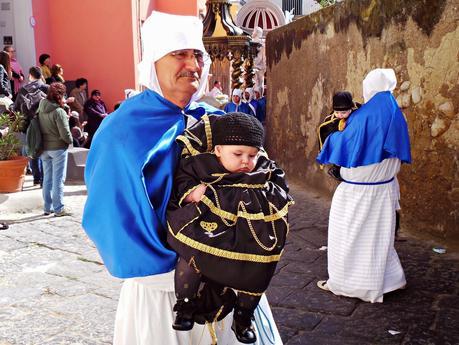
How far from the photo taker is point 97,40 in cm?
1333

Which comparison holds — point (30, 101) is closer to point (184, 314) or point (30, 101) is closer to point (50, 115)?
point (50, 115)

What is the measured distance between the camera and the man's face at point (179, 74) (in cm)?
212

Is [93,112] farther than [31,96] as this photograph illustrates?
Yes

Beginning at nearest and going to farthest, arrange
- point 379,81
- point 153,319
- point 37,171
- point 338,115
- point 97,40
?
point 153,319, point 379,81, point 338,115, point 37,171, point 97,40

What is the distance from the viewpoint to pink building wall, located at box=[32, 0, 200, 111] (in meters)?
13.1

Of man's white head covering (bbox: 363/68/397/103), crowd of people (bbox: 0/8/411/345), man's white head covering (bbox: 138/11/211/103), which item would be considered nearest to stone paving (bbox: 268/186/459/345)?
crowd of people (bbox: 0/8/411/345)

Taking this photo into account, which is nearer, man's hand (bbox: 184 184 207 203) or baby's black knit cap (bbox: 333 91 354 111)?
man's hand (bbox: 184 184 207 203)

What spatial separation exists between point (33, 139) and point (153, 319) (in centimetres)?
540

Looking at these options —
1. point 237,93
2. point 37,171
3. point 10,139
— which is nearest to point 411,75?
point 237,93

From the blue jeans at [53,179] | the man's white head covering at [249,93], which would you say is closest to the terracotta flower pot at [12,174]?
the blue jeans at [53,179]

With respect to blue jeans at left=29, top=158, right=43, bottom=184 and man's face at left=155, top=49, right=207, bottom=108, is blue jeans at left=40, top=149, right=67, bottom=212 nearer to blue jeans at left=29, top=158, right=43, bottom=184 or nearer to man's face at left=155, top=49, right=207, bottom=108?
blue jeans at left=29, top=158, right=43, bottom=184

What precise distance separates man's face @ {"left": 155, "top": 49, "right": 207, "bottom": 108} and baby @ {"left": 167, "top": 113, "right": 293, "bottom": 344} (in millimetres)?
260

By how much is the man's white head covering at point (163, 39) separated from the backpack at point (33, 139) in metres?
5.12

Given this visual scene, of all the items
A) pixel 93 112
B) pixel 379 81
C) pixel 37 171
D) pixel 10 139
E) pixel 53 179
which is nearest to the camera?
pixel 379 81
